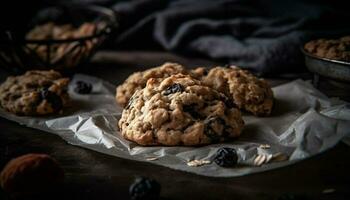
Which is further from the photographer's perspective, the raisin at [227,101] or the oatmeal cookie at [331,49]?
the oatmeal cookie at [331,49]

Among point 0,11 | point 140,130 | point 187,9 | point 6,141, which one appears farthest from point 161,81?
point 0,11

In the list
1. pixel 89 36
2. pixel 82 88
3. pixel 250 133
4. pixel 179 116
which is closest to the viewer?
pixel 179 116

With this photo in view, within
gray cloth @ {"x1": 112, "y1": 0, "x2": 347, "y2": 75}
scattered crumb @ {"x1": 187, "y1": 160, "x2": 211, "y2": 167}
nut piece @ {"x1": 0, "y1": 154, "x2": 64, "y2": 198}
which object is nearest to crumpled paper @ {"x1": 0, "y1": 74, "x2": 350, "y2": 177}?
scattered crumb @ {"x1": 187, "y1": 160, "x2": 211, "y2": 167}

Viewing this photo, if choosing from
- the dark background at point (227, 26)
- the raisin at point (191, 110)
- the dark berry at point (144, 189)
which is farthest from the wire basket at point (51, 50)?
the dark berry at point (144, 189)

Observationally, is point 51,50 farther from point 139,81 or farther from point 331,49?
point 331,49

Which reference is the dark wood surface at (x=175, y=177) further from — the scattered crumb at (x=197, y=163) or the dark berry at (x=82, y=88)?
the dark berry at (x=82, y=88)

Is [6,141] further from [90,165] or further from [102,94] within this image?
[102,94]

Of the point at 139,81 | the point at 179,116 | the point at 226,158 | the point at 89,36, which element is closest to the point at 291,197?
the point at 226,158

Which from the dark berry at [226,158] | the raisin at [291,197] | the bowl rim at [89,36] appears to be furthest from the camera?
the bowl rim at [89,36]
